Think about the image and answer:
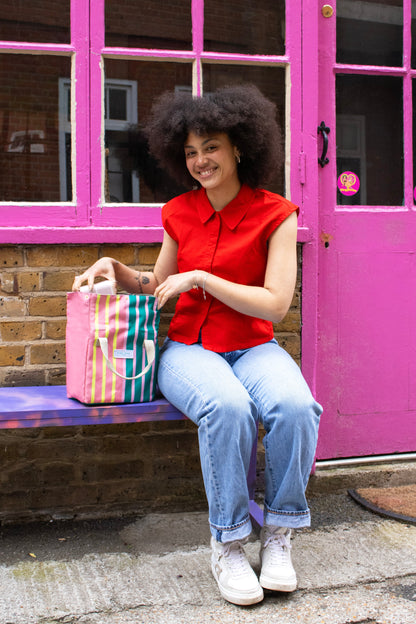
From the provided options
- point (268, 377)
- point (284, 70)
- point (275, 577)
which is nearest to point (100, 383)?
point (268, 377)

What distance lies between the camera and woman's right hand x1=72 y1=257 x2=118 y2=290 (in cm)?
236

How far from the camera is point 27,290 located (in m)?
2.68

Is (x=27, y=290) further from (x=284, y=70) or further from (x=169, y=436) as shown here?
(x=284, y=70)

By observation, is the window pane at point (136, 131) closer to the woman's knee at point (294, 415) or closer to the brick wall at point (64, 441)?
the brick wall at point (64, 441)

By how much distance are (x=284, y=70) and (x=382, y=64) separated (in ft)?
1.72

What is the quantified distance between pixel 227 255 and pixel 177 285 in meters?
0.26

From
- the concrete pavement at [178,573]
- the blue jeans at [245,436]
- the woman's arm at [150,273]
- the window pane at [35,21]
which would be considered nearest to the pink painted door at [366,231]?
the concrete pavement at [178,573]

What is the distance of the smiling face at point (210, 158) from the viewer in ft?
7.71

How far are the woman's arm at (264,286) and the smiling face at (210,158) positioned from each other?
12.1 inches

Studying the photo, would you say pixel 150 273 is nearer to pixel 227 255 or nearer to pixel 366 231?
pixel 227 255

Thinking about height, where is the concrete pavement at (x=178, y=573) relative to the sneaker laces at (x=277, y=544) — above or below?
below

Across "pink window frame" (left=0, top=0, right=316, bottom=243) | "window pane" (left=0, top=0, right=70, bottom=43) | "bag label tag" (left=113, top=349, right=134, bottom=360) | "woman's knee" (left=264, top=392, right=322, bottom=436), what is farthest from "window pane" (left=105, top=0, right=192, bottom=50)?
"woman's knee" (left=264, top=392, right=322, bottom=436)

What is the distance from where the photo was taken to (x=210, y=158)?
2.35 meters

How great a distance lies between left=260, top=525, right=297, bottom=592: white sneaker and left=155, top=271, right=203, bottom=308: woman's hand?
0.87m
